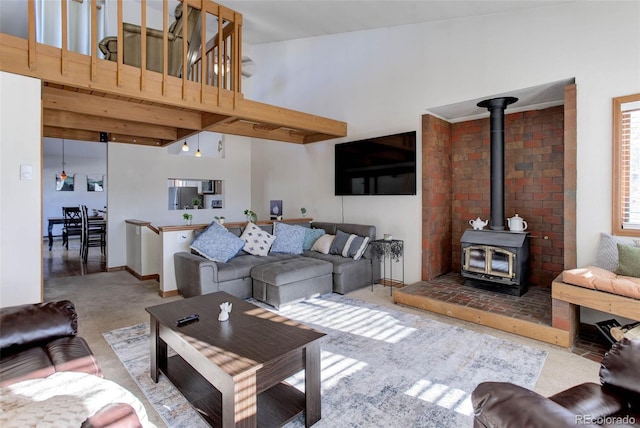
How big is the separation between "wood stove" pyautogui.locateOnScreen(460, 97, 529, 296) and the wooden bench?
27.9 inches

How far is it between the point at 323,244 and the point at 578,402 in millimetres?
3844

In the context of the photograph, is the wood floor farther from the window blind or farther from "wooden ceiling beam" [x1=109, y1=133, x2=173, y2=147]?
the window blind

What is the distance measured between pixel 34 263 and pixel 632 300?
4757mm

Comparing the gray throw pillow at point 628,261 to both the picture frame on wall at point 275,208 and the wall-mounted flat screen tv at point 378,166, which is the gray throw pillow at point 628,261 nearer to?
the wall-mounted flat screen tv at point 378,166

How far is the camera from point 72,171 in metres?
10.2

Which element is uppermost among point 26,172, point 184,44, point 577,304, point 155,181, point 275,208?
point 184,44

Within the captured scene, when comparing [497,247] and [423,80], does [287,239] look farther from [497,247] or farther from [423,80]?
[423,80]

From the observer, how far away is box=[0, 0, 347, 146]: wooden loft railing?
9.12ft

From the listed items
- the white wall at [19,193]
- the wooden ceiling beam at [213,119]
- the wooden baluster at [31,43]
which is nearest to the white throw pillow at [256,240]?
the wooden ceiling beam at [213,119]

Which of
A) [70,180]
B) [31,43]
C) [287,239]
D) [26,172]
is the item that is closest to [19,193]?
[26,172]

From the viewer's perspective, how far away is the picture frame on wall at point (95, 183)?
1057 centimetres

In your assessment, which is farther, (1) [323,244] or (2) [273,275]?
(1) [323,244]

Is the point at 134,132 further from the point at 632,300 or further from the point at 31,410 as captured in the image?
the point at 632,300

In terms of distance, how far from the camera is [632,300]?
2434 millimetres
